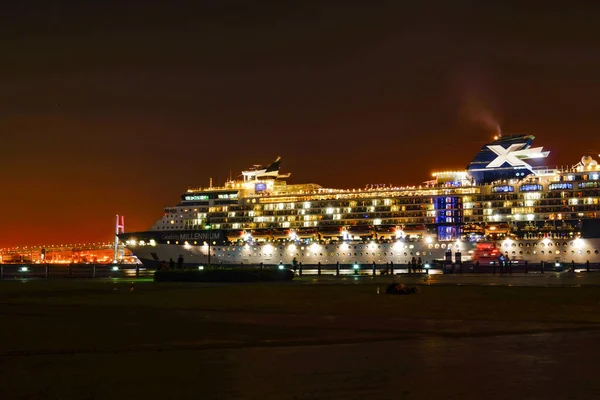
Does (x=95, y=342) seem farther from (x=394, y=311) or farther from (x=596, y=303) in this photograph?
(x=596, y=303)

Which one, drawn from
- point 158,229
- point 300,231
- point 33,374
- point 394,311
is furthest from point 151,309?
point 158,229

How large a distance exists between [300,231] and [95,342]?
81.7 metres

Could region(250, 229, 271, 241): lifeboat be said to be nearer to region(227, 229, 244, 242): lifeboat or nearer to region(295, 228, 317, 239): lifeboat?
region(227, 229, 244, 242): lifeboat

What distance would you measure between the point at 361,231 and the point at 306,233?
727 cm

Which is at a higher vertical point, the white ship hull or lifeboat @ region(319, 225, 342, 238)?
lifeboat @ region(319, 225, 342, 238)

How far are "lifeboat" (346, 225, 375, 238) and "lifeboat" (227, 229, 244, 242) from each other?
568 inches

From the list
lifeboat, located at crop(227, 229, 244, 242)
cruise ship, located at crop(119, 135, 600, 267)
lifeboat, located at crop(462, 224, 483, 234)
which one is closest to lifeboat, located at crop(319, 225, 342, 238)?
cruise ship, located at crop(119, 135, 600, 267)

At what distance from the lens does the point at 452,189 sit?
90500 millimetres

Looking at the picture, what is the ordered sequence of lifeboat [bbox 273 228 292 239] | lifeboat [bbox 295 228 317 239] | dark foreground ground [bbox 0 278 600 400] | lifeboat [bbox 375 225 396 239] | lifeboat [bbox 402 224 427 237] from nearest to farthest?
dark foreground ground [bbox 0 278 600 400] → lifeboat [bbox 402 224 427 237] → lifeboat [bbox 375 225 396 239] → lifeboat [bbox 295 228 317 239] → lifeboat [bbox 273 228 292 239]

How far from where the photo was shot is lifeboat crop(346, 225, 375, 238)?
8962cm

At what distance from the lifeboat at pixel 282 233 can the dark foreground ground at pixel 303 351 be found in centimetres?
7436

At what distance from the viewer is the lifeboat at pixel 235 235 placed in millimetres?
95681

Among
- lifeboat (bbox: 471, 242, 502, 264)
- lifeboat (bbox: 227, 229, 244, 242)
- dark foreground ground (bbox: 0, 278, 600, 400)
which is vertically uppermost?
lifeboat (bbox: 227, 229, 244, 242)

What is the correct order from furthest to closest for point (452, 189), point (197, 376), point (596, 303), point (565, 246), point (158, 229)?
point (158, 229) → point (452, 189) → point (565, 246) → point (596, 303) → point (197, 376)
